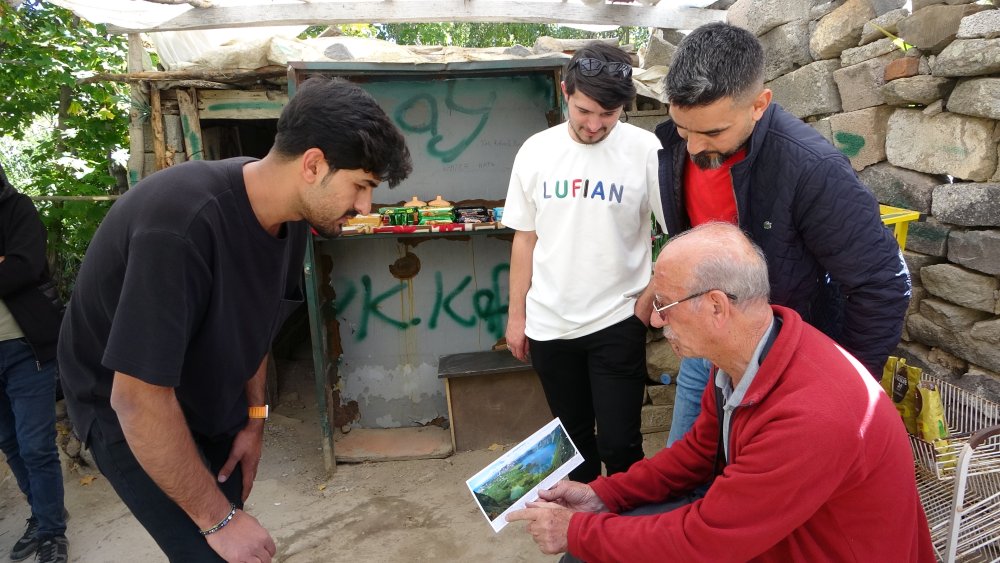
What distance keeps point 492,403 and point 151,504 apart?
2988mm

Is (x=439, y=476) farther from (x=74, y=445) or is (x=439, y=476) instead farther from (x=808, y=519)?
(x=808, y=519)

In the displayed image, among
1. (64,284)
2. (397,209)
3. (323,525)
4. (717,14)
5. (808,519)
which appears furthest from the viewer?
(64,284)

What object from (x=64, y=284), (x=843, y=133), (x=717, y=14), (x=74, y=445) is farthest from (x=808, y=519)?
(x=64, y=284)

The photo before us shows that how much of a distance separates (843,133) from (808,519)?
8.73 ft

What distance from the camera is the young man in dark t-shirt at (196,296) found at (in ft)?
5.18

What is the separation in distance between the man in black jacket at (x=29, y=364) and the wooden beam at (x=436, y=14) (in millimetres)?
2004

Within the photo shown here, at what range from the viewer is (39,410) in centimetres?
345

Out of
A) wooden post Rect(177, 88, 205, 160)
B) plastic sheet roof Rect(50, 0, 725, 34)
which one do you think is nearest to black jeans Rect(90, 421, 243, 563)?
wooden post Rect(177, 88, 205, 160)

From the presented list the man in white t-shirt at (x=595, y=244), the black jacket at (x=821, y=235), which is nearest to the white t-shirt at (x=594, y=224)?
the man in white t-shirt at (x=595, y=244)

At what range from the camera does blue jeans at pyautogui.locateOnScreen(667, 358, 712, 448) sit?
2.73 meters

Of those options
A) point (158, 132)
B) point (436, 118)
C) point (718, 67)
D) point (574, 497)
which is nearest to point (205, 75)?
point (158, 132)

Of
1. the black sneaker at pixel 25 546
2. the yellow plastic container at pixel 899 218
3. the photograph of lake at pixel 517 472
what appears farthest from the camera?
the black sneaker at pixel 25 546

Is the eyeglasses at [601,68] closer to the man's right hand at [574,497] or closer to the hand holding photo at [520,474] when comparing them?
the hand holding photo at [520,474]

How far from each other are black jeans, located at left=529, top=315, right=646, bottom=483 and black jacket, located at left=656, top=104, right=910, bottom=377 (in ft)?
2.44
